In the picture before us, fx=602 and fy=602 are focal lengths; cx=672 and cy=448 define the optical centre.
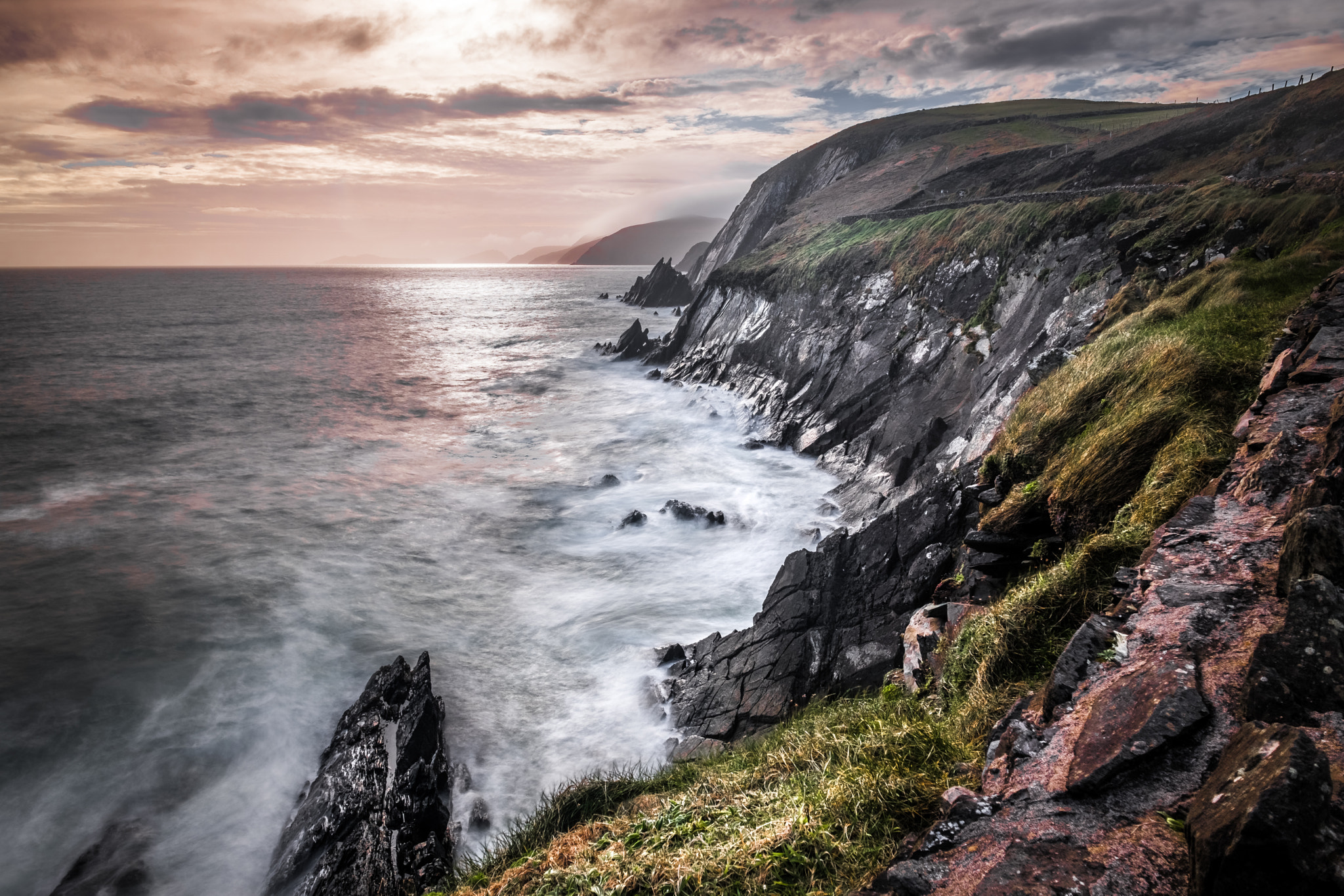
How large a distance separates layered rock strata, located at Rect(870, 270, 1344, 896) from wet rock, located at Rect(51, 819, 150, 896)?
11791 millimetres

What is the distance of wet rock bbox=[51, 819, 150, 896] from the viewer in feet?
30.1

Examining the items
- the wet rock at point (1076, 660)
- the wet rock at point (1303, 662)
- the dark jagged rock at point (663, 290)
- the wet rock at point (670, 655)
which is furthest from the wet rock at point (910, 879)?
the dark jagged rock at point (663, 290)

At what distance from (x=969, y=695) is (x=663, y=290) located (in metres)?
103

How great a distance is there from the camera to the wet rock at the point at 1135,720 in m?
3.62

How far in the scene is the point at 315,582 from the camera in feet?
58.3

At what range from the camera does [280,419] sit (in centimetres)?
3500

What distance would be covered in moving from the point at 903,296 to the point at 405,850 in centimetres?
2693

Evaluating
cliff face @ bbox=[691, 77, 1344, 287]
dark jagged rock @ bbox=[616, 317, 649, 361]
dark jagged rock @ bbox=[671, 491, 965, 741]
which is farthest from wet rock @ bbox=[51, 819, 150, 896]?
dark jagged rock @ bbox=[616, 317, 649, 361]

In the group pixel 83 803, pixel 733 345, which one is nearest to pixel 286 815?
pixel 83 803

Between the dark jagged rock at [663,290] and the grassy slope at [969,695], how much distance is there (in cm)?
9563

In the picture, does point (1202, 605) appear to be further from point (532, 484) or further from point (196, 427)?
point (196, 427)

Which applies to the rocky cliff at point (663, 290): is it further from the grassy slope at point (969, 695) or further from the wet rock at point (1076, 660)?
the wet rock at point (1076, 660)

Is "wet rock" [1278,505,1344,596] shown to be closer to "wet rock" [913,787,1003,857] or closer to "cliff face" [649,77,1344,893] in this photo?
"cliff face" [649,77,1344,893]

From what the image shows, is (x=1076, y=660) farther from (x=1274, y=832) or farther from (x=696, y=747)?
(x=696, y=747)
